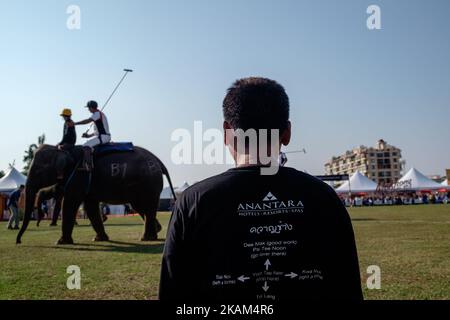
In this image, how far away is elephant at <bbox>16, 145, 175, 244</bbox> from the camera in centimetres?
1145

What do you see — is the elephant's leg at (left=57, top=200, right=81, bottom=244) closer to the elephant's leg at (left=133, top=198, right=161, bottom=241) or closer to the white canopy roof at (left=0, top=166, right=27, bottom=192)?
the elephant's leg at (left=133, top=198, right=161, bottom=241)

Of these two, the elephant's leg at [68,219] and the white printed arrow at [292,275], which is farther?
the elephant's leg at [68,219]

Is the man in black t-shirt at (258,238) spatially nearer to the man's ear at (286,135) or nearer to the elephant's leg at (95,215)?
the man's ear at (286,135)

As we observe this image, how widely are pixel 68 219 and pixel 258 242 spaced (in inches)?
407

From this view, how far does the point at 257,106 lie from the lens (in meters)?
2.20

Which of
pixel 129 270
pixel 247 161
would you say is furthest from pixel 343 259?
pixel 129 270

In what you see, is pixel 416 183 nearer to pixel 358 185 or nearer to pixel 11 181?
pixel 358 185

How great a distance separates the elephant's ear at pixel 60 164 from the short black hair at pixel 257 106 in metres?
10.3

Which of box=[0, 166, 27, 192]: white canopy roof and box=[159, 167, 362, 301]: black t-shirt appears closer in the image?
box=[159, 167, 362, 301]: black t-shirt

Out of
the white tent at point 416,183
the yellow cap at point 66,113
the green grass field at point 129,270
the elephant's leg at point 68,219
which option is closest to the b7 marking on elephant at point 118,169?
the elephant's leg at point 68,219

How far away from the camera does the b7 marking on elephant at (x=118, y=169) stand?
11.7m

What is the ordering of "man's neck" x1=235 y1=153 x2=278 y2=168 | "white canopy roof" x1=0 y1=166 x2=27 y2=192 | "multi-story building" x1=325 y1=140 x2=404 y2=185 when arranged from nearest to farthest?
"man's neck" x1=235 y1=153 x2=278 y2=168 < "white canopy roof" x1=0 y1=166 x2=27 y2=192 < "multi-story building" x1=325 y1=140 x2=404 y2=185

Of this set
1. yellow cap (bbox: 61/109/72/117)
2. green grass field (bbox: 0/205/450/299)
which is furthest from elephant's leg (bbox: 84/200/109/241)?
yellow cap (bbox: 61/109/72/117)

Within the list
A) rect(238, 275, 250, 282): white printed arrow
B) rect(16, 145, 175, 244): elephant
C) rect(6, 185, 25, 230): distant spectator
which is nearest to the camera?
rect(238, 275, 250, 282): white printed arrow
